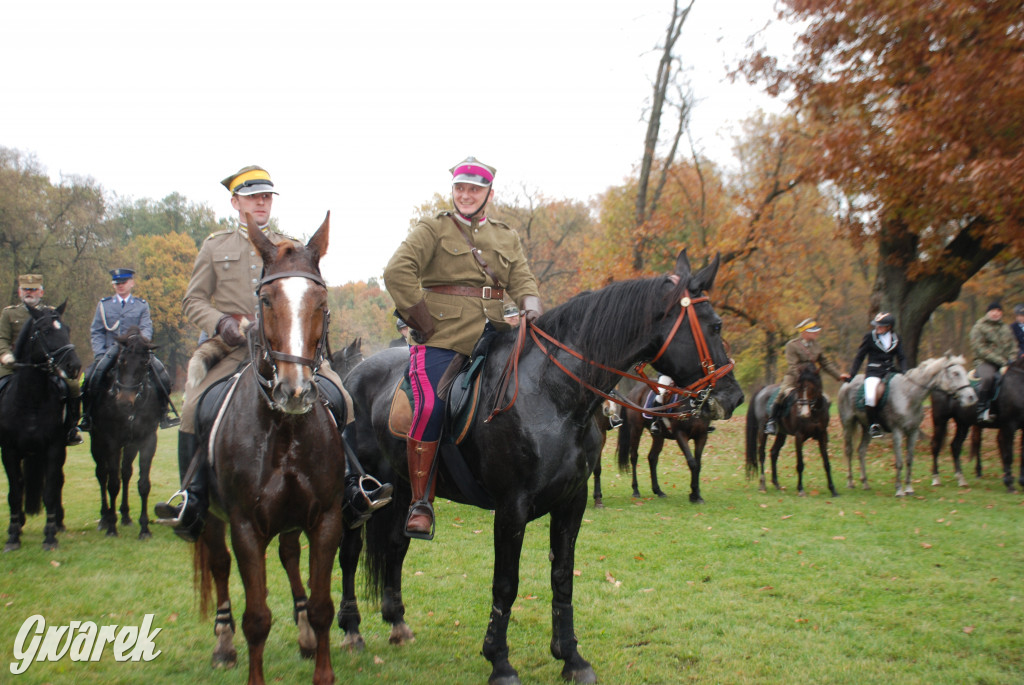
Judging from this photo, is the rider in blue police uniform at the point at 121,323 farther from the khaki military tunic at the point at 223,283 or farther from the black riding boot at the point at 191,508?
the black riding boot at the point at 191,508

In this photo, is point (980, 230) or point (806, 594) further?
point (980, 230)

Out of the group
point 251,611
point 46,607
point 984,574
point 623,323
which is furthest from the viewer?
point 984,574

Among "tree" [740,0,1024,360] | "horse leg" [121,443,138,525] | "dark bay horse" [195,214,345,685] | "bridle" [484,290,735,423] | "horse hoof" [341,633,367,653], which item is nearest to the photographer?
"dark bay horse" [195,214,345,685]

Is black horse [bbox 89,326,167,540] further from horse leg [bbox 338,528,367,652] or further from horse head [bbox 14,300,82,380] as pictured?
horse leg [bbox 338,528,367,652]

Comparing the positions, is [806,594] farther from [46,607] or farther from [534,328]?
[46,607]

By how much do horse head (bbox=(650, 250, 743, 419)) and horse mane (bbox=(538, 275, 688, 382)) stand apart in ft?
0.12

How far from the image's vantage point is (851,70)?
1490cm

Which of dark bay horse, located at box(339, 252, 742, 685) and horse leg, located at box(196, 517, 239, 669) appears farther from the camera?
horse leg, located at box(196, 517, 239, 669)

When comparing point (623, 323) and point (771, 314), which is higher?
point (771, 314)

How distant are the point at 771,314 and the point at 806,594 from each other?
2091 cm

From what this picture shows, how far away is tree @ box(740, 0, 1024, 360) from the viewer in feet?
37.4

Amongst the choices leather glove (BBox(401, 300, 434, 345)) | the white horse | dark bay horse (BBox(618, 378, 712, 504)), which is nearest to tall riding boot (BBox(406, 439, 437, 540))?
leather glove (BBox(401, 300, 434, 345))

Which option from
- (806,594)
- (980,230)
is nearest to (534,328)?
(806,594)

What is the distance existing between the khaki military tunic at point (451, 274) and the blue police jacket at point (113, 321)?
6.82 metres
